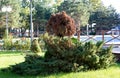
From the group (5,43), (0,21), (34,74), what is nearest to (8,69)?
(34,74)

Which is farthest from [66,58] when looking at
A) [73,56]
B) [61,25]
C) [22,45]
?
[22,45]

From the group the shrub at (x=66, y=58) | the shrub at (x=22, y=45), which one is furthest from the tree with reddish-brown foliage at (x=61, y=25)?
the shrub at (x=22, y=45)

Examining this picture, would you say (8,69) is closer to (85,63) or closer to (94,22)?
(85,63)

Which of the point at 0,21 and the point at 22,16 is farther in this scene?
the point at 22,16

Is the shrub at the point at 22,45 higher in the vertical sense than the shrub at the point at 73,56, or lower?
lower

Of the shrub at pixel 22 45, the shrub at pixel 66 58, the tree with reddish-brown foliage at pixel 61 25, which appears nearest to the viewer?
the shrub at pixel 66 58

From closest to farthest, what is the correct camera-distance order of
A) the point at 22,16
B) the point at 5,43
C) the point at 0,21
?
1. the point at 5,43
2. the point at 0,21
3. the point at 22,16

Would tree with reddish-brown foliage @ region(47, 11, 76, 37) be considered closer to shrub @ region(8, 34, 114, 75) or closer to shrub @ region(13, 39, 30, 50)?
shrub @ region(8, 34, 114, 75)

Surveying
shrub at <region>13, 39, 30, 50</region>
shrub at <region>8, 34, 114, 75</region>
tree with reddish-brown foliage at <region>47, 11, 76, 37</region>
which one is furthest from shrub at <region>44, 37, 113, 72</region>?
shrub at <region>13, 39, 30, 50</region>

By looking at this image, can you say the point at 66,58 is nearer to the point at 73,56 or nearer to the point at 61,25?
the point at 73,56

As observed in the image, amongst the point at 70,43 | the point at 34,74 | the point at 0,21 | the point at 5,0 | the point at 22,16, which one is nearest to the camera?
the point at 34,74

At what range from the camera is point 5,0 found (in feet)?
177

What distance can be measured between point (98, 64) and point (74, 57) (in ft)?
2.68

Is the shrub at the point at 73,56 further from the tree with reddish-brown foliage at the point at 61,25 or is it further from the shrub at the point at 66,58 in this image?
the tree with reddish-brown foliage at the point at 61,25
